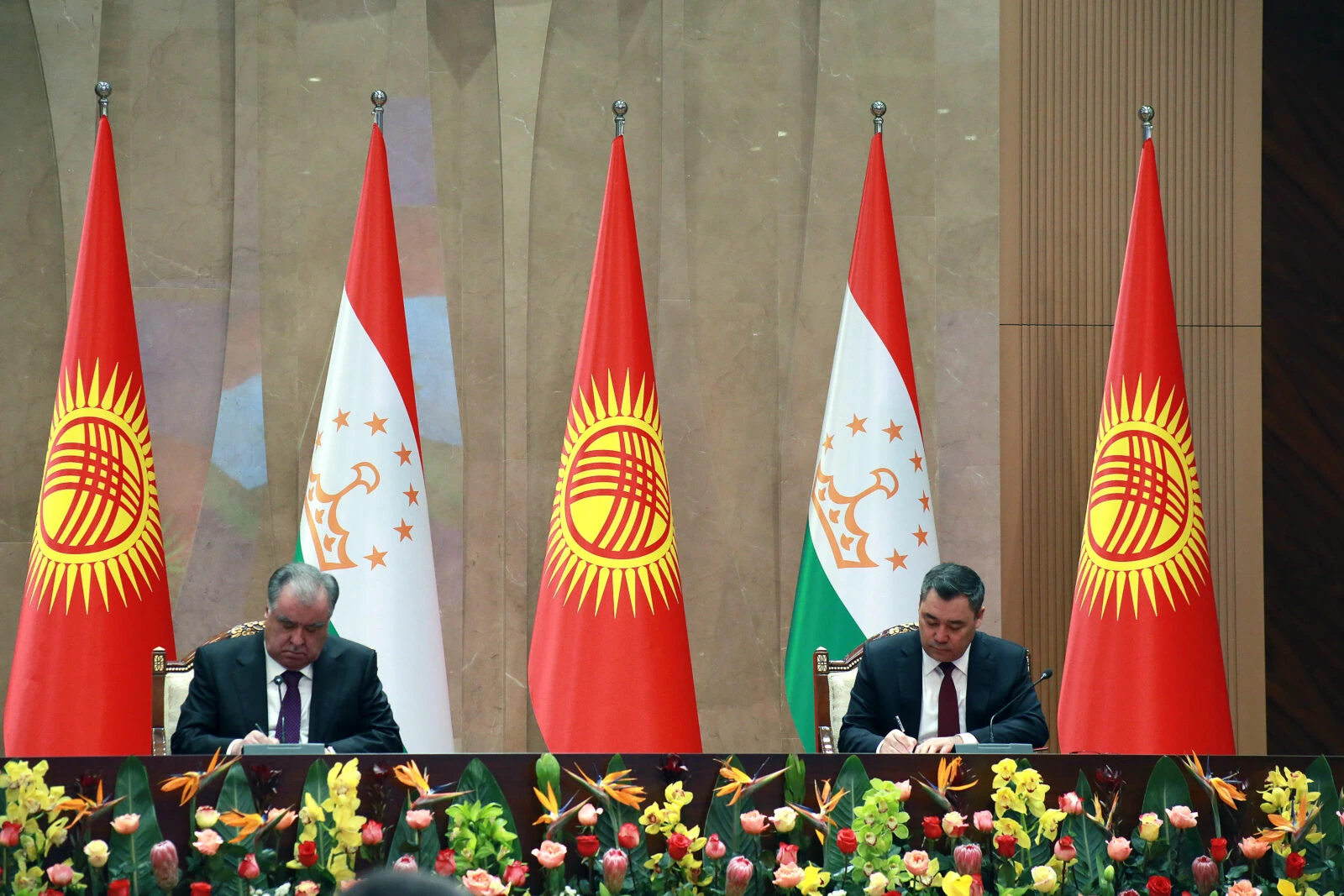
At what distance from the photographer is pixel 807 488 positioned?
5324 mm

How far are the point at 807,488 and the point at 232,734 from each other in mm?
2557

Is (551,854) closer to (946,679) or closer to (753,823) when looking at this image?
(753,823)

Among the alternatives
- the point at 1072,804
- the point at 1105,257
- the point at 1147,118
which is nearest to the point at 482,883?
the point at 1072,804

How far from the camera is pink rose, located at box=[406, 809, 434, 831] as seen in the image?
2.10 meters

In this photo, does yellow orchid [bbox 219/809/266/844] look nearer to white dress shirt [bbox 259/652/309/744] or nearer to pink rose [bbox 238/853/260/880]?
Answer: pink rose [bbox 238/853/260/880]

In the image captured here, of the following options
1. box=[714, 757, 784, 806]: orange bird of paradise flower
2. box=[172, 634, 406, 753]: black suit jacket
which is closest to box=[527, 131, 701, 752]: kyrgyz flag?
box=[172, 634, 406, 753]: black suit jacket

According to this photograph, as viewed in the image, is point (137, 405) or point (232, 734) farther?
point (137, 405)

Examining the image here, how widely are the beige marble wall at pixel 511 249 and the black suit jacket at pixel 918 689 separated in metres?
1.59

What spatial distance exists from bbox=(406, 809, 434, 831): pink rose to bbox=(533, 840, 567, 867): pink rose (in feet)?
0.59

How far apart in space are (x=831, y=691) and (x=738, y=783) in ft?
5.46

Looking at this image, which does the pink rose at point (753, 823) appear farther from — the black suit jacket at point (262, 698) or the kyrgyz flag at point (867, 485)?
the kyrgyz flag at point (867, 485)

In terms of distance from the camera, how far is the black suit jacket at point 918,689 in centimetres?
363

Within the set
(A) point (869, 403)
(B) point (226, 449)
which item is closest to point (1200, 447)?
(A) point (869, 403)

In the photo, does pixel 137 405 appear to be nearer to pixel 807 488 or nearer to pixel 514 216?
pixel 514 216
